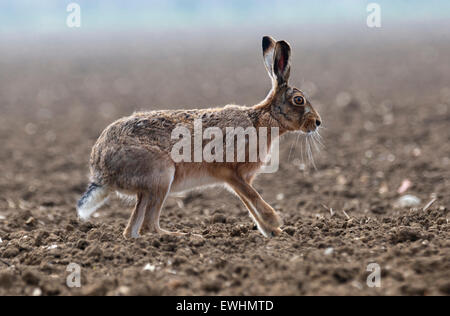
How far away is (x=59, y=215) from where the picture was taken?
7.58 m

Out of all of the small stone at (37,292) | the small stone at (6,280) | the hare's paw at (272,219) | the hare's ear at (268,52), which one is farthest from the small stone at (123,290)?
the hare's ear at (268,52)

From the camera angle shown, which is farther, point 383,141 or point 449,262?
point 383,141

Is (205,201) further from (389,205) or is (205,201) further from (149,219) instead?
(149,219)

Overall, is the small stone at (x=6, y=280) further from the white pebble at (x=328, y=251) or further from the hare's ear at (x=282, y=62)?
the hare's ear at (x=282, y=62)

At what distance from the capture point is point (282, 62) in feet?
20.1

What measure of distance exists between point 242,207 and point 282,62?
107 inches

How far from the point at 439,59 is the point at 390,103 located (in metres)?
11.2

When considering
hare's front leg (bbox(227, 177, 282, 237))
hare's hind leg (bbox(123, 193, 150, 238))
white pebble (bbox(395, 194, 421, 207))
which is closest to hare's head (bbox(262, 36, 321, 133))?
hare's front leg (bbox(227, 177, 282, 237))

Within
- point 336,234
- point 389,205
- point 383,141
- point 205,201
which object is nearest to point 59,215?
point 205,201

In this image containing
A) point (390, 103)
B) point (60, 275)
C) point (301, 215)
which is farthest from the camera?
point (390, 103)

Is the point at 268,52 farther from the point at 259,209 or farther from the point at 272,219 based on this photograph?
the point at 272,219

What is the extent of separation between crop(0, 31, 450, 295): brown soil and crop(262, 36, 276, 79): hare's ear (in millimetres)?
1697

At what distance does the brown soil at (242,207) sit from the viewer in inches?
169

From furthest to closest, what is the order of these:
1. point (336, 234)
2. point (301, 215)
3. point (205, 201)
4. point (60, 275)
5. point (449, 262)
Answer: point (205, 201) → point (301, 215) → point (336, 234) → point (60, 275) → point (449, 262)
